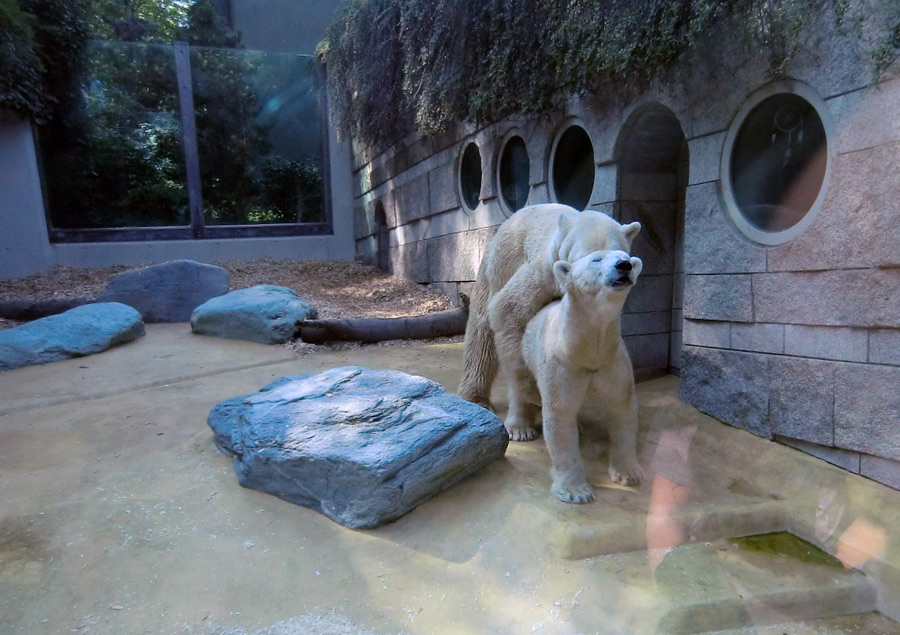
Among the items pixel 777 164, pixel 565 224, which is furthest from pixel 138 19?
pixel 777 164

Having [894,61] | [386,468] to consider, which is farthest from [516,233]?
[894,61]

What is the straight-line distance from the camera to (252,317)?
5.77 m

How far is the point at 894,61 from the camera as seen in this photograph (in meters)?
2.11

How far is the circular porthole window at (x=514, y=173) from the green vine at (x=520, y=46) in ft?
1.18

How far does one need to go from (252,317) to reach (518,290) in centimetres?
383

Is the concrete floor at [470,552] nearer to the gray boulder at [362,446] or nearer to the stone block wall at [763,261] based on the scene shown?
the gray boulder at [362,446]

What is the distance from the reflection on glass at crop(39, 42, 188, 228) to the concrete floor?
8.94m

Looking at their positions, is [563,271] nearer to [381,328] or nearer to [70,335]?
[381,328]

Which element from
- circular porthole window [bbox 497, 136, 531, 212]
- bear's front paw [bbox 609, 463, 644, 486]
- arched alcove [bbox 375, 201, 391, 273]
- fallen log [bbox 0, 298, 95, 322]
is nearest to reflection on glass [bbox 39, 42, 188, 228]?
fallen log [bbox 0, 298, 95, 322]

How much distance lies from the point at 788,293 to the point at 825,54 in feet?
3.62

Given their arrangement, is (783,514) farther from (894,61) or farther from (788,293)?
(894,61)

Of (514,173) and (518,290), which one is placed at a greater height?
(514,173)

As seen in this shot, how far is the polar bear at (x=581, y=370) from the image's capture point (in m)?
2.09

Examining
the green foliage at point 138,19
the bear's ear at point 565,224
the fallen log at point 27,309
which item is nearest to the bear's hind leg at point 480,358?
the bear's ear at point 565,224
